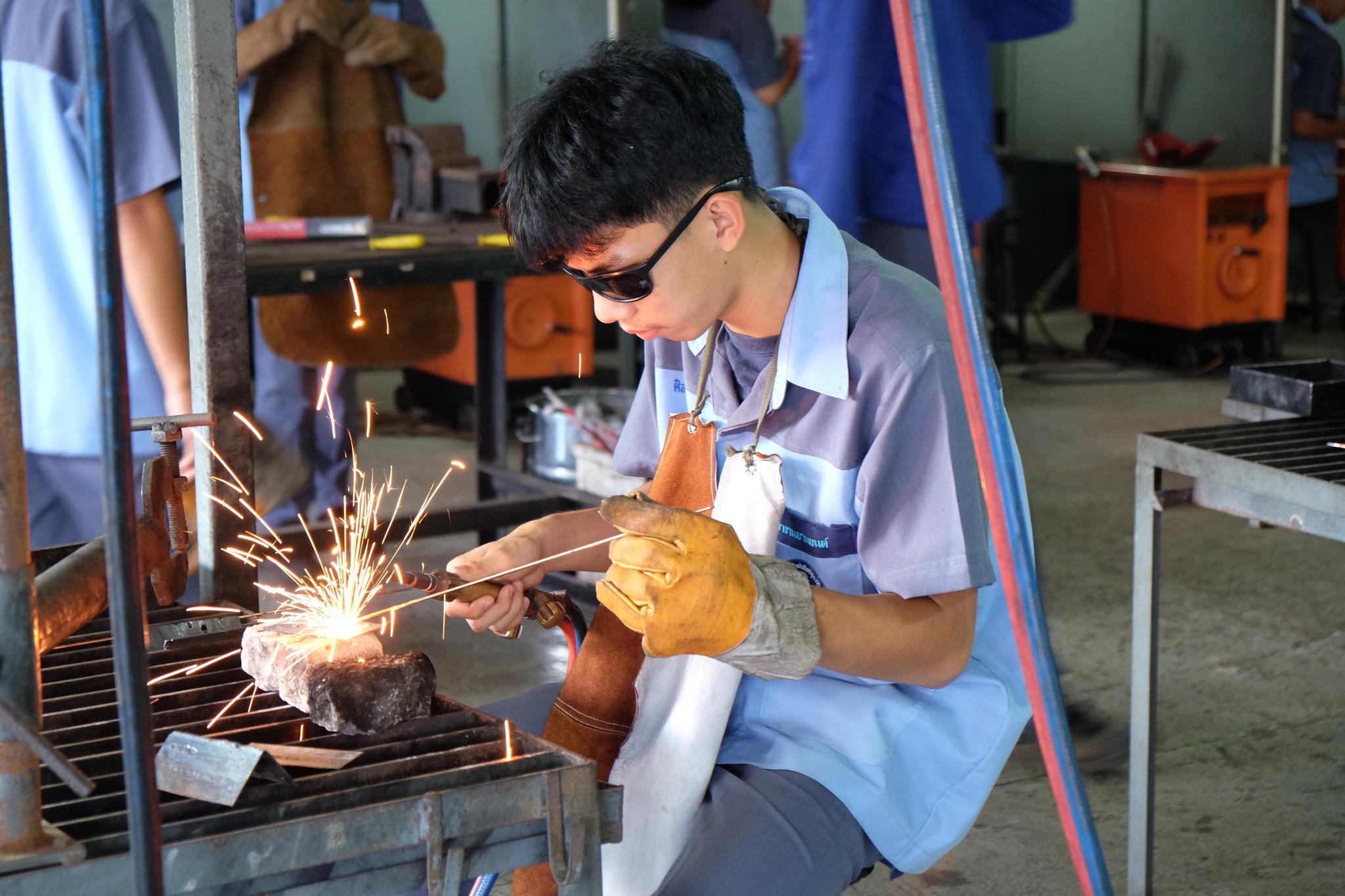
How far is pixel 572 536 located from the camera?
189 cm

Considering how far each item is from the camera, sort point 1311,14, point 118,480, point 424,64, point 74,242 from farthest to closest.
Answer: point 1311,14 < point 424,64 < point 74,242 < point 118,480

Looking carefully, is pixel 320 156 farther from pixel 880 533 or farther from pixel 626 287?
pixel 880 533

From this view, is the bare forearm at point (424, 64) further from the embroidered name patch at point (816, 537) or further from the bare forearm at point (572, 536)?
the embroidered name patch at point (816, 537)

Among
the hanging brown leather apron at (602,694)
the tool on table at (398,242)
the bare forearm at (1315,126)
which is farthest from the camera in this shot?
the bare forearm at (1315,126)

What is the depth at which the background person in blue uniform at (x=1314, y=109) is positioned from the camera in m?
7.64

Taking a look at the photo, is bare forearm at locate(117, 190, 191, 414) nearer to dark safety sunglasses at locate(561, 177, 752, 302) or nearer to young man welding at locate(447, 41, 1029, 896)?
young man welding at locate(447, 41, 1029, 896)

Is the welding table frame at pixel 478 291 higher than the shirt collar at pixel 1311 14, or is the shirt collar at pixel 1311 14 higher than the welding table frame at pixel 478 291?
the shirt collar at pixel 1311 14

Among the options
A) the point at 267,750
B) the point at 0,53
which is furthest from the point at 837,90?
the point at 267,750

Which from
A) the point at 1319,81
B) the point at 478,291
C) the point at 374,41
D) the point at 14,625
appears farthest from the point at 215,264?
the point at 1319,81

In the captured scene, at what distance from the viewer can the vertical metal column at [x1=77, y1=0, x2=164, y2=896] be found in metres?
0.79

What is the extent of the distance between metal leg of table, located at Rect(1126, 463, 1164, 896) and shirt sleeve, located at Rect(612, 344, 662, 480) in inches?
31.2

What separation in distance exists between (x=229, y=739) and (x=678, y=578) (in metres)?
0.44

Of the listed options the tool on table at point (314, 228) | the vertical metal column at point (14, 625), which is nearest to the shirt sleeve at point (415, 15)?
the tool on table at point (314, 228)

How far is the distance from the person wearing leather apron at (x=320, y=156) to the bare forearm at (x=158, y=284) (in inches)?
60.0
